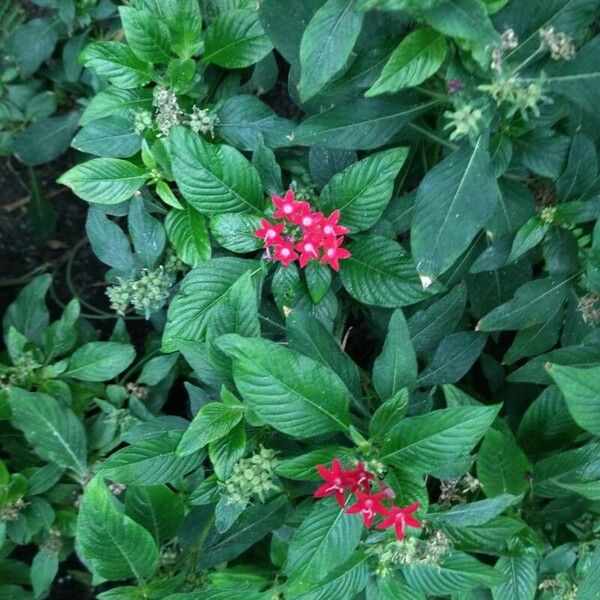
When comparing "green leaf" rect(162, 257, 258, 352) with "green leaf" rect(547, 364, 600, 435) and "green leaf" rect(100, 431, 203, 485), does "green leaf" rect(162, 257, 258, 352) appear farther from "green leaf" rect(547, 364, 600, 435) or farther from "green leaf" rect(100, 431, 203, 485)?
"green leaf" rect(547, 364, 600, 435)

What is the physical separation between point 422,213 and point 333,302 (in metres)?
0.28

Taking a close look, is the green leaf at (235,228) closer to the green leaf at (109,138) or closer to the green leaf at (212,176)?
the green leaf at (212,176)

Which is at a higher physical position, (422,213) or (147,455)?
(422,213)

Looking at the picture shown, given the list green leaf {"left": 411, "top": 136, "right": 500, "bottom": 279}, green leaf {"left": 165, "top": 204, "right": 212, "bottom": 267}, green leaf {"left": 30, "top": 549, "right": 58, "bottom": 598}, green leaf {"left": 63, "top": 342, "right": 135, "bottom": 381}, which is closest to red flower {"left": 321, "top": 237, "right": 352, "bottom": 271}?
green leaf {"left": 411, "top": 136, "right": 500, "bottom": 279}

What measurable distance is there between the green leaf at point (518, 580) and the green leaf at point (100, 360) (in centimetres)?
87

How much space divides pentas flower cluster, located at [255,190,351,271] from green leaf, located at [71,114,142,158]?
1.06 feet

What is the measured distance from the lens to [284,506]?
1429 millimetres

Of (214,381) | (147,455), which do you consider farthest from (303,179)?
(147,455)

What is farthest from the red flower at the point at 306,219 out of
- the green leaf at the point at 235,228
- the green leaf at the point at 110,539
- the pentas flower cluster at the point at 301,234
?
the green leaf at the point at 110,539

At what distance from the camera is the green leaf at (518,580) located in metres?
1.29

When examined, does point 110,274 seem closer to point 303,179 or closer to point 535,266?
point 303,179

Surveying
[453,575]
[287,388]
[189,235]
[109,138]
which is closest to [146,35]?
[109,138]

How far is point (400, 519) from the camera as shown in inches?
42.0

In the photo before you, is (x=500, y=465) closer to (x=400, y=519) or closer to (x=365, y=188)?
(x=400, y=519)
